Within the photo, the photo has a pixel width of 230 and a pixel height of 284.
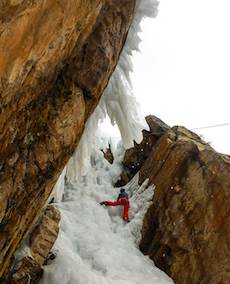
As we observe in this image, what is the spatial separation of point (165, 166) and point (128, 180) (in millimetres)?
2933

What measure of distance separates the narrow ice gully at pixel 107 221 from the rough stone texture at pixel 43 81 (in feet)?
3.22

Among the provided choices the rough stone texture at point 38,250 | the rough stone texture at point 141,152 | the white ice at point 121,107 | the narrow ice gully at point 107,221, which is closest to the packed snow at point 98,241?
the narrow ice gully at point 107,221

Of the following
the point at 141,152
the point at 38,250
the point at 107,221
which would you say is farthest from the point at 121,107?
the point at 141,152

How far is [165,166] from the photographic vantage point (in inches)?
257

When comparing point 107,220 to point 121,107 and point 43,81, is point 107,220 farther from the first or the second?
point 43,81

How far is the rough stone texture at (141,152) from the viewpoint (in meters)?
8.87

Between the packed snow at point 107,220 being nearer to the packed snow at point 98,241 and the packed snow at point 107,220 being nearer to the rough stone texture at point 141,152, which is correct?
the packed snow at point 98,241

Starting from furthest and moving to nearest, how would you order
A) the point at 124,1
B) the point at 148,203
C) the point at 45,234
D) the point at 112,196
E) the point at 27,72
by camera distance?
1. the point at 112,196
2. the point at 148,203
3. the point at 45,234
4. the point at 124,1
5. the point at 27,72

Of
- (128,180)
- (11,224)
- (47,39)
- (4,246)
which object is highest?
(128,180)

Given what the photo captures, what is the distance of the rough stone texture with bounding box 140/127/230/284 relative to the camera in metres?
4.86

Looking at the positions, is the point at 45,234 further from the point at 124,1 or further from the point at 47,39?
the point at 124,1

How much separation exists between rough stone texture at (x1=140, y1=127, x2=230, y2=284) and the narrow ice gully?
1.24 feet

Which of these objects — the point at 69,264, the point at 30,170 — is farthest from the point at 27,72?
the point at 69,264

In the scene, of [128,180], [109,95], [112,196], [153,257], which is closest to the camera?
[109,95]
